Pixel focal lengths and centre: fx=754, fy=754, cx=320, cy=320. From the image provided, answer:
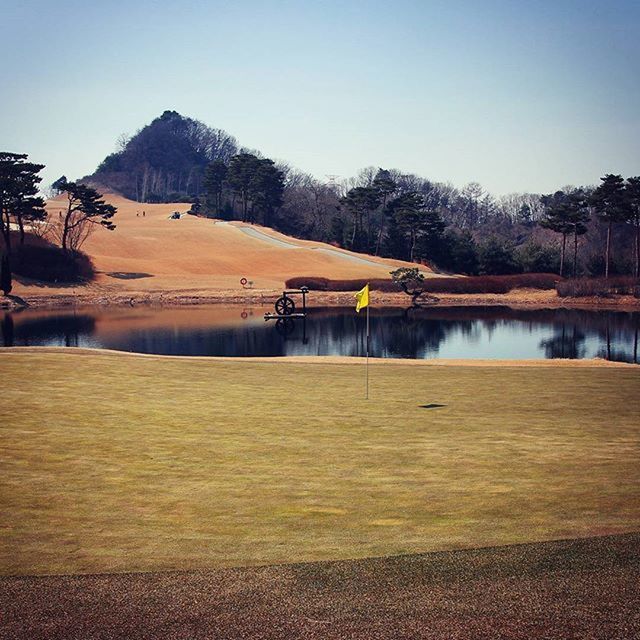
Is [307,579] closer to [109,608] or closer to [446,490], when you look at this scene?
[109,608]

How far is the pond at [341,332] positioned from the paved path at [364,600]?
31.0 m

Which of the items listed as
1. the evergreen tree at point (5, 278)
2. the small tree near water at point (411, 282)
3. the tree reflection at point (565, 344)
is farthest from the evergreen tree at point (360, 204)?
the tree reflection at point (565, 344)

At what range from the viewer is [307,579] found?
338 inches

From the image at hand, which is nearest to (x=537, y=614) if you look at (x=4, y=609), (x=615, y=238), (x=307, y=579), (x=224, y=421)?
(x=307, y=579)

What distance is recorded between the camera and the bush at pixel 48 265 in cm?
8506

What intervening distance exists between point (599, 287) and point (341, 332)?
1440 inches

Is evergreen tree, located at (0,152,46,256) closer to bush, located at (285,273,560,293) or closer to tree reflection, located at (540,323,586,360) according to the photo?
bush, located at (285,273,560,293)

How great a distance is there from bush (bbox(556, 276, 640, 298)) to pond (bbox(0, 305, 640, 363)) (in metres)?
8.91

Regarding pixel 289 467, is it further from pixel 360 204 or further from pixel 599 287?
pixel 360 204

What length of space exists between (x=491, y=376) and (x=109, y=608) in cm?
1902

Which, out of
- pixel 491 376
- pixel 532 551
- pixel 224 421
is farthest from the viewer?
pixel 491 376

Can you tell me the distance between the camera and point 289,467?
44.9 feet

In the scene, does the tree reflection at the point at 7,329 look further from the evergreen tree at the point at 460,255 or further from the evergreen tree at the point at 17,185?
the evergreen tree at the point at 460,255

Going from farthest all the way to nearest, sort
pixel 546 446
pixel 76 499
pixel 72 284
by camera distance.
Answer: pixel 72 284 → pixel 546 446 → pixel 76 499
